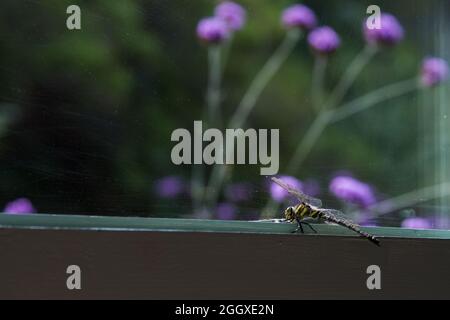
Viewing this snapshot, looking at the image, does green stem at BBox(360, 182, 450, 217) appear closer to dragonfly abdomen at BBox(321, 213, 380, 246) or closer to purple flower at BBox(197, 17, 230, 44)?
dragonfly abdomen at BBox(321, 213, 380, 246)

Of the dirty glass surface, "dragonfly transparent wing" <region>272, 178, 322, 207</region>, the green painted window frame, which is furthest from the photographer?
"dragonfly transparent wing" <region>272, 178, 322, 207</region>

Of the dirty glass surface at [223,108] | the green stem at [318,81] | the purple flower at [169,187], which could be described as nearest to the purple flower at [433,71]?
the dirty glass surface at [223,108]

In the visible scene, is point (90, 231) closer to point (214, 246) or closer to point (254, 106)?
point (214, 246)

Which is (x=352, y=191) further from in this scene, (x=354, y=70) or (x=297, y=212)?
(x=354, y=70)

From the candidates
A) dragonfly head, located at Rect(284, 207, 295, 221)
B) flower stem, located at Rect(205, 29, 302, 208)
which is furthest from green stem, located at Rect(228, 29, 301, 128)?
dragonfly head, located at Rect(284, 207, 295, 221)

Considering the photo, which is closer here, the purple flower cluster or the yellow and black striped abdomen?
the yellow and black striped abdomen

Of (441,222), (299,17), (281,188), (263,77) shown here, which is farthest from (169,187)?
(441,222)
